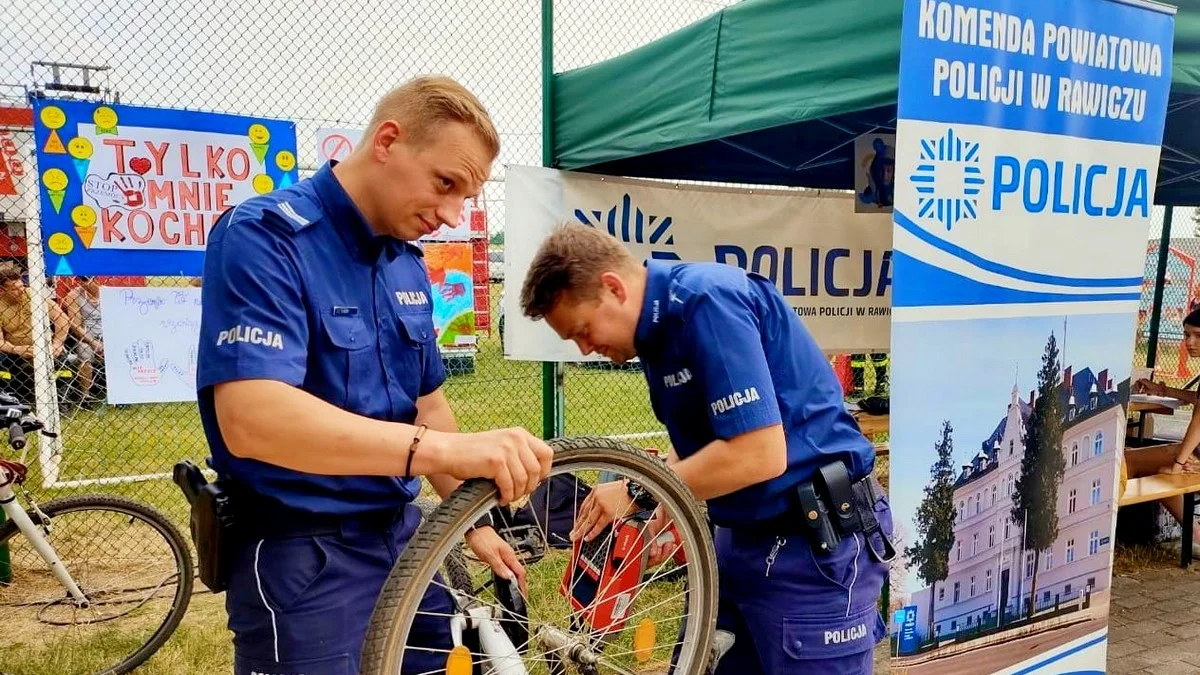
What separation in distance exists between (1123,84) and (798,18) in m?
1.07

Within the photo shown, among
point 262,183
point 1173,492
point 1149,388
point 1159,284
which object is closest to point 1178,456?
point 1173,492

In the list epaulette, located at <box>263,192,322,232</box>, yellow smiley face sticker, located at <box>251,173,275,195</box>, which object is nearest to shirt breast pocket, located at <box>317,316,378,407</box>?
epaulette, located at <box>263,192,322,232</box>

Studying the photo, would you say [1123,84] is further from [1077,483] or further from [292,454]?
[292,454]

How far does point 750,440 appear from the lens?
5.49 ft

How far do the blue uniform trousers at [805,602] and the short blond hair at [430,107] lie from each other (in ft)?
3.92

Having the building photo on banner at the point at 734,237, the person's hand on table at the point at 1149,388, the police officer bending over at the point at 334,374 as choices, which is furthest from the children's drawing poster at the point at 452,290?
the person's hand on table at the point at 1149,388

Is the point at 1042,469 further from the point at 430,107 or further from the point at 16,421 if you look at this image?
the point at 16,421

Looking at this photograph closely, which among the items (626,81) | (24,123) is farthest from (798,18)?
(24,123)

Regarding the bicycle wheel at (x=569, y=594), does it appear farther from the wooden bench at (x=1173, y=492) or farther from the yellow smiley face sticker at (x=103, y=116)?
the wooden bench at (x=1173, y=492)

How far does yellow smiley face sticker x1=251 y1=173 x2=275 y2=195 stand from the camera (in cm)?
388

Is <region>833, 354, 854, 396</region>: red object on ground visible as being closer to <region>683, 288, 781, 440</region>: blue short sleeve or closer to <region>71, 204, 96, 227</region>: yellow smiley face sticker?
<region>71, 204, 96, 227</region>: yellow smiley face sticker

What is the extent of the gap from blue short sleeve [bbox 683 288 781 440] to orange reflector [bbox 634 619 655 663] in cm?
56

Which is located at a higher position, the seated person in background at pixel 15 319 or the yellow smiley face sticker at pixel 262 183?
the yellow smiley face sticker at pixel 262 183

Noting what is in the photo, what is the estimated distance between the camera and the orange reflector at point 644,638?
1904mm
